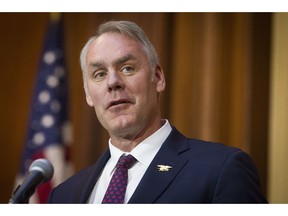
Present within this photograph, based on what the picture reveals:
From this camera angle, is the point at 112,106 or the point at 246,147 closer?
the point at 112,106

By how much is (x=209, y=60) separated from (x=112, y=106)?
76 centimetres

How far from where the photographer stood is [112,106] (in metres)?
2.46

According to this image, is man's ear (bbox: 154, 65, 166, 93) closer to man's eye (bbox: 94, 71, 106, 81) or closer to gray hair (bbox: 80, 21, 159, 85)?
gray hair (bbox: 80, 21, 159, 85)

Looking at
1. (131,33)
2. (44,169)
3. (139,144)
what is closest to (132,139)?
(139,144)

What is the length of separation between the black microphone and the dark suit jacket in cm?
49

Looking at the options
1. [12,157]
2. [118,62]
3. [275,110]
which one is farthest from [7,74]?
[275,110]

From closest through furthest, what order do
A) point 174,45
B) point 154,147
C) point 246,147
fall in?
point 154,147 → point 246,147 → point 174,45

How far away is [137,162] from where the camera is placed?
2.42m

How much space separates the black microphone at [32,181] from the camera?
1.86m

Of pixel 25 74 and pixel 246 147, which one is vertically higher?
pixel 25 74

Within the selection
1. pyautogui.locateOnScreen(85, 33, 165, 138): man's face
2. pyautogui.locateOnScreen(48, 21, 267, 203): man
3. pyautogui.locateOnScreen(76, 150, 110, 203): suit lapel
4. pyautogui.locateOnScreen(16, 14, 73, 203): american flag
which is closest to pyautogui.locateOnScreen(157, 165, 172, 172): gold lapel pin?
pyautogui.locateOnScreen(48, 21, 267, 203): man

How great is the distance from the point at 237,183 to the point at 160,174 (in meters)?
0.35

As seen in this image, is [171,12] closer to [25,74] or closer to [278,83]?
[278,83]

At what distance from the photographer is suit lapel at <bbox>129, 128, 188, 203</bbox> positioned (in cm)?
226
